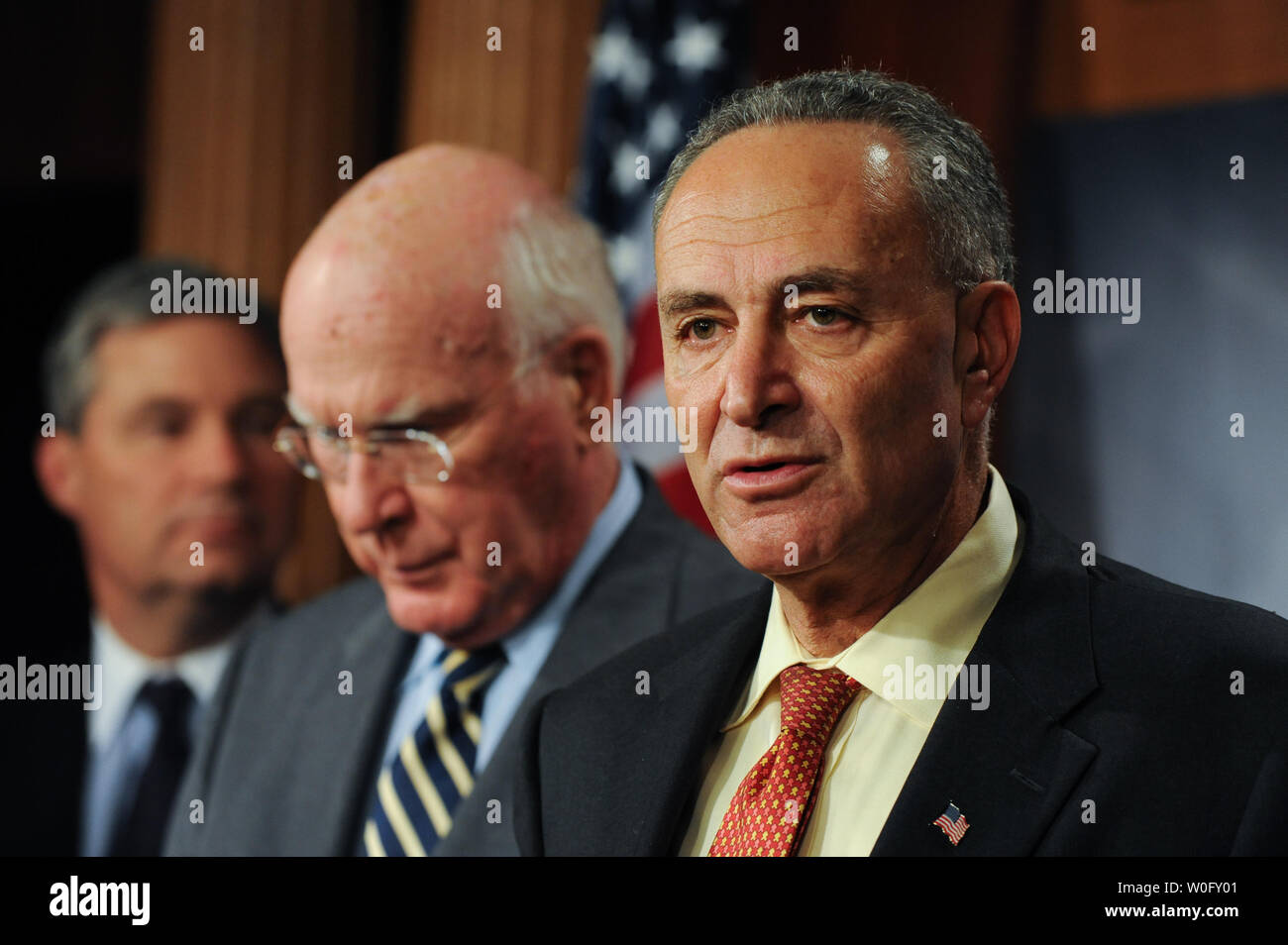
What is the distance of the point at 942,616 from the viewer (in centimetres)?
171

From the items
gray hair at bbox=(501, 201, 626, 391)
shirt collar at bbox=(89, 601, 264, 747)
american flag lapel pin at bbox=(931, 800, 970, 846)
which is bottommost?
shirt collar at bbox=(89, 601, 264, 747)

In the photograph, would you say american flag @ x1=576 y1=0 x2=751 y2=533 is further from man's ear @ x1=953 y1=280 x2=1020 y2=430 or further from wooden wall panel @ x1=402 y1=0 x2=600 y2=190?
man's ear @ x1=953 y1=280 x2=1020 y2=430

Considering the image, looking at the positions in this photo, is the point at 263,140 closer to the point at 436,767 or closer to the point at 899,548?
the point at 436,767

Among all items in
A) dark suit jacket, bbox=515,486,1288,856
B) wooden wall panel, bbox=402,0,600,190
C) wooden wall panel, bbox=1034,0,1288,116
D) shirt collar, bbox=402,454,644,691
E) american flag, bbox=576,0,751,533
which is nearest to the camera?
dark suit jacket, bbox=515,486,1288,856

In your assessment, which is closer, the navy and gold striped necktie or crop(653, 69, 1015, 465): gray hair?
crop(653, 69, 1015, 465): gray hair

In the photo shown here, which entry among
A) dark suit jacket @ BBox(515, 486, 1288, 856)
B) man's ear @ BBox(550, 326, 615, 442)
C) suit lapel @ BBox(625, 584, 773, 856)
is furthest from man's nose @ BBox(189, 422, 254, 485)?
dark suit jacket @ BBox(515, 486, 1288, 856)

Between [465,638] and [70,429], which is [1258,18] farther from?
[70,429]

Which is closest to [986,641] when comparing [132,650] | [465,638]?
[465,638]

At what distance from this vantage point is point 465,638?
233cm

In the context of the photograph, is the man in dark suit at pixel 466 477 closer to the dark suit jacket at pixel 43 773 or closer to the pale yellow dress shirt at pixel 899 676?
the pale yellow dress shirt at pixel 899 676

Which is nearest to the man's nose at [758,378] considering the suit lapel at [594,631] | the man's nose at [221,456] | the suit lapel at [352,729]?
the suit lapel at [594,631]

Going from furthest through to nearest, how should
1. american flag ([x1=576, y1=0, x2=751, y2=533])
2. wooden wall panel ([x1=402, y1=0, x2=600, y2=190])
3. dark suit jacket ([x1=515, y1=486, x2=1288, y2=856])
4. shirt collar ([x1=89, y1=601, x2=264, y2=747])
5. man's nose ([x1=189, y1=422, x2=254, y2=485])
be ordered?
shirt collar ([x1=89, y1=601, x2=264, y2=747]), man's nose ([x1=189, y1=422, x2=254, y2=485]), wooden wall panel ([x1=402, y1=0, x2=600, y2=190]), american flag ([x1=576, y1=0, x2=751, y2=533]), dark suit jacket ([x1=515, y1=486, x2=1288, y2=856])

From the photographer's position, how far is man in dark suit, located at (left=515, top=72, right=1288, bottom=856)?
1575 millimetres
